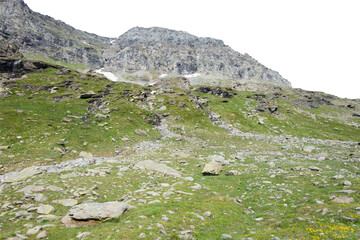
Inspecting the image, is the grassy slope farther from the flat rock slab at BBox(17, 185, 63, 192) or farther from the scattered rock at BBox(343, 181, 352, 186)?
the flat rock slab at BBox(17, 185, 63, 192)

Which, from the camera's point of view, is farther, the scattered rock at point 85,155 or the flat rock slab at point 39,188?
the scattered rock at point 85,155

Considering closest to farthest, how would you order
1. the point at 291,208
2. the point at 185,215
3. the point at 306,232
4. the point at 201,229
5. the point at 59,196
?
the point at 306,232 → the point at 201,229 → the point at 185,215 → the point at 291,208 → the point at 59,196

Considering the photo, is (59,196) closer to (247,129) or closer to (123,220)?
(123,220)

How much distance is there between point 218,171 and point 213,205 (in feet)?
38.3

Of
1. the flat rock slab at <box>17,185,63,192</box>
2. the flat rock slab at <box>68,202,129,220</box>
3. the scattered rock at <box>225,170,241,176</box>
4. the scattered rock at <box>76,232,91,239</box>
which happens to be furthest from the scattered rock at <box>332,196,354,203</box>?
the flat rock slab at <box>17,185,63,192</box>

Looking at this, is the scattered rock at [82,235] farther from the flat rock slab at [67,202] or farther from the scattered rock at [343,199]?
the scattered rock at [343,199]

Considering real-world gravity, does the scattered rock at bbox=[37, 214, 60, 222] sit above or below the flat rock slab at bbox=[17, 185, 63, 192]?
above

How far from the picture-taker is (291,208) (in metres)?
14.6

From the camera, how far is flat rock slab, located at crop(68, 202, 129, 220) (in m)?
12.4

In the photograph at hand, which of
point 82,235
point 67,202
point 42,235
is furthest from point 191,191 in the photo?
point 42,235

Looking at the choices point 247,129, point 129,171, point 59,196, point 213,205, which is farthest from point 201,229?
point 247,129

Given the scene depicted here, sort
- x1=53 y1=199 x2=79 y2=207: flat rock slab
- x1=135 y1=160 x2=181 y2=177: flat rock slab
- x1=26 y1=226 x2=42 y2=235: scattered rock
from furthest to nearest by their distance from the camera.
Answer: x1=135 y1=160 x2=181 y2=177: flat rock slab, x1=53 y1=199 x2=79 y2=207: flat rock slab, x1=26 y1=226 x2=42 y2=235: scattered rock

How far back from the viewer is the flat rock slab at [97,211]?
1238 cm

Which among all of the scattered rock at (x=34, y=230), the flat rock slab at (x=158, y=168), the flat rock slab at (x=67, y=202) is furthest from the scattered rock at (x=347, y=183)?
the scattered rock at (x=34, y=230)
